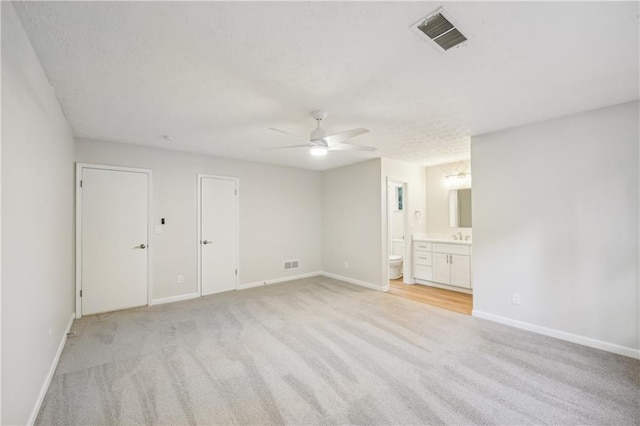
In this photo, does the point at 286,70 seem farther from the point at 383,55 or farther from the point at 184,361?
the point at 184,361

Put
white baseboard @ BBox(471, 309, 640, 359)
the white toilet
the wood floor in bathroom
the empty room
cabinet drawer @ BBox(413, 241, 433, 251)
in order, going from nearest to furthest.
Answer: the empty room < white baseboard @ BBox(471, 309, 640, 359) < the wood floor in bathroom < cabinet drawer @ BBox(413, 241, 433, 251) < the white toilet

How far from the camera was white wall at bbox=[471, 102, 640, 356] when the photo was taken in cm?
260

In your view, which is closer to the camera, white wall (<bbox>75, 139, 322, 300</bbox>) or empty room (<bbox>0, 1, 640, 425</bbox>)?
empty room (<bbox>0, 1, 640, 425</bbox>)

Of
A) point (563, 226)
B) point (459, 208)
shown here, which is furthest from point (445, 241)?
point (563, 226)

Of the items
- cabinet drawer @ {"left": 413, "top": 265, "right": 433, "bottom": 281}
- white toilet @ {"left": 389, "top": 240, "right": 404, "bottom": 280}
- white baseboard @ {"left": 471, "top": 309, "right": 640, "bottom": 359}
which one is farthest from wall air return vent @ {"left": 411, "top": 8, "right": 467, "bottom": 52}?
white toilet @ {"left": 389, "top": 240, "right": 404, "bottom": 280}

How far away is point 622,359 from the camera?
98.6 inches

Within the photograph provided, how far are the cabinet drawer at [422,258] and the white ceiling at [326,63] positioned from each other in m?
2.74

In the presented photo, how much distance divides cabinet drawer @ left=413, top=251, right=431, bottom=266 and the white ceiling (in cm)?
274

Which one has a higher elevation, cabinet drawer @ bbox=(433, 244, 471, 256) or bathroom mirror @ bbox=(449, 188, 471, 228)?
bathroom mirror @ bbox=(449, 188, 471, 228)

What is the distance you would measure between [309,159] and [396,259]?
284cm

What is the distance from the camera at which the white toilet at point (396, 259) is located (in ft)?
19.2

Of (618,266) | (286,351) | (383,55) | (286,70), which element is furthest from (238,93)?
(618,266)

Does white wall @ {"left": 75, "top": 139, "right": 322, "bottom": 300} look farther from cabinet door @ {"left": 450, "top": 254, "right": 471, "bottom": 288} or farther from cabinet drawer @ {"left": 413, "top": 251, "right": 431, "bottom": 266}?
cabinet door @ {"left": 450, "top": 254, "right": 471, "bottom": 288}

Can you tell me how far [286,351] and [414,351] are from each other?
4.18 feet
